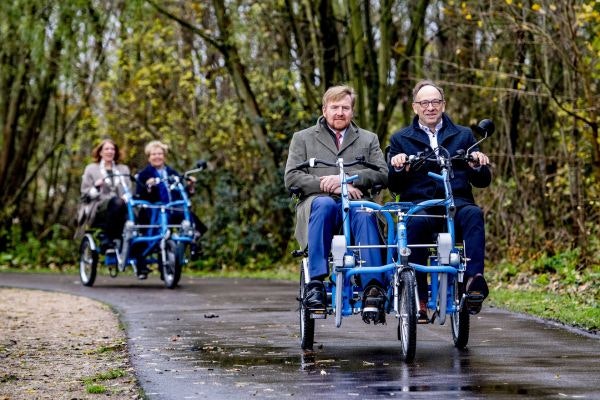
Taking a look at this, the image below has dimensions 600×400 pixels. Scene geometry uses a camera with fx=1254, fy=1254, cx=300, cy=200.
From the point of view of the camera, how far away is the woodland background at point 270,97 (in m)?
17.5

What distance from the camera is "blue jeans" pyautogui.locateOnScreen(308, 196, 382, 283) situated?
8.69m

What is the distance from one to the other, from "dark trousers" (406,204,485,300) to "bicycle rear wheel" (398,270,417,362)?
62 centimetres

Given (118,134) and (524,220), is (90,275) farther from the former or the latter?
(118,134)

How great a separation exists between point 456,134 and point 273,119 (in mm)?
14063

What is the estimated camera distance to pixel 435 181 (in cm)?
910

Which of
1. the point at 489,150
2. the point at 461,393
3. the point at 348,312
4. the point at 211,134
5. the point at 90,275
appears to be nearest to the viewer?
the point at 461,393

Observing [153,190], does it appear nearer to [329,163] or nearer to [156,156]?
[156,156]

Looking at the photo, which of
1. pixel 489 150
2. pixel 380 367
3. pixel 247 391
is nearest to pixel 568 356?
pixel 380 367

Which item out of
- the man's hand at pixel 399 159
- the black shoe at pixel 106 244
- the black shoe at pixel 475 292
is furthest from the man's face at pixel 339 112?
the black shoe at pixel 106 244

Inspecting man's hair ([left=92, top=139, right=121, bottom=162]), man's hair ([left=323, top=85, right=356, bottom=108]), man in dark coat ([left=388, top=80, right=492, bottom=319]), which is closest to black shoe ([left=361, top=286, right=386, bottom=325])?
man in dark coat ([left=388, top=80, right=492, bottom=319])

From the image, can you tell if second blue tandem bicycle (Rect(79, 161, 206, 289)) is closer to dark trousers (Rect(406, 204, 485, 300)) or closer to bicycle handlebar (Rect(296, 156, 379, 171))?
bicycle handlebar (Rect(296, 156, 379, 171))

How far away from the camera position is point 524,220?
1828 cm

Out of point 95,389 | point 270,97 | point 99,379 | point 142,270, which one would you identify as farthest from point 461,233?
point 270,97

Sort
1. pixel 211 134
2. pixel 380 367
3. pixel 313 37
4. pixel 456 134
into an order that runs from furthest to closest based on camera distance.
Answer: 1. pixel 211 134
2. pixel 313 37
3. pixel 456 134
4. pixel 380 367
